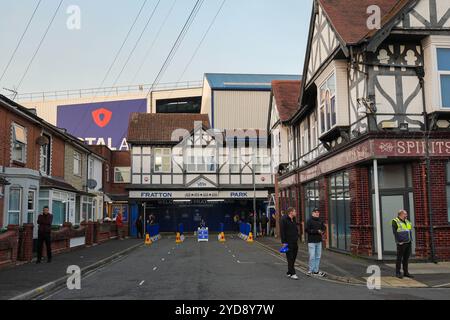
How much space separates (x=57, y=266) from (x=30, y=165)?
25.2ft

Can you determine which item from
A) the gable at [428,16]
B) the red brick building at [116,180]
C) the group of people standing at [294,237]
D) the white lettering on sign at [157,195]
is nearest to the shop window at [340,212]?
the group of people standing at [294,237]

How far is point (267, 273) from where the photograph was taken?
13.6 metres

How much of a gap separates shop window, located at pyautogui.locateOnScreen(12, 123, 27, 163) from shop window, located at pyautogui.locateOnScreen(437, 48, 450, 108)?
628 inches

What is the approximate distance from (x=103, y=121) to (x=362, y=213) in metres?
49.6

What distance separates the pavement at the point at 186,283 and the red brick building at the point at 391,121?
2029 mm

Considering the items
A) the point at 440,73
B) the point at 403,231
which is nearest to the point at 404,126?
the point at 440,73

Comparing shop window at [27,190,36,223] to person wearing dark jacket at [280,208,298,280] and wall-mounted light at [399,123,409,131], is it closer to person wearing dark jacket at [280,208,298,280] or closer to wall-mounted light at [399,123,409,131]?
person wearing dark jacket at [280,208,298,280]

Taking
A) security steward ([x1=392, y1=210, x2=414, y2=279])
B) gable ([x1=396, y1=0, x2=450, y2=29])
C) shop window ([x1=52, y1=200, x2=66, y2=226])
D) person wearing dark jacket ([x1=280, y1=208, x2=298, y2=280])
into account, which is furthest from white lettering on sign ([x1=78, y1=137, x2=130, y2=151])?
security steward ([x1=392, y1=210, x2=414, y2=279])

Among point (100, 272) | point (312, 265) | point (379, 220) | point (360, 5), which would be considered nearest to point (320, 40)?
point (360, 5)

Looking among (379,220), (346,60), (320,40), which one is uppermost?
(320,40)

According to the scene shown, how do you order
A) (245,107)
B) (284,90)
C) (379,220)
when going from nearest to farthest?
1. (379,220)
2. (284,90)
3. (245,107)

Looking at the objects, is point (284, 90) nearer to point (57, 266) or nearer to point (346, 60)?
point (346, 60)

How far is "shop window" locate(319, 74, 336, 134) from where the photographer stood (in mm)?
17953

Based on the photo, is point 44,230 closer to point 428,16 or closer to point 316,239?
point 316,239
